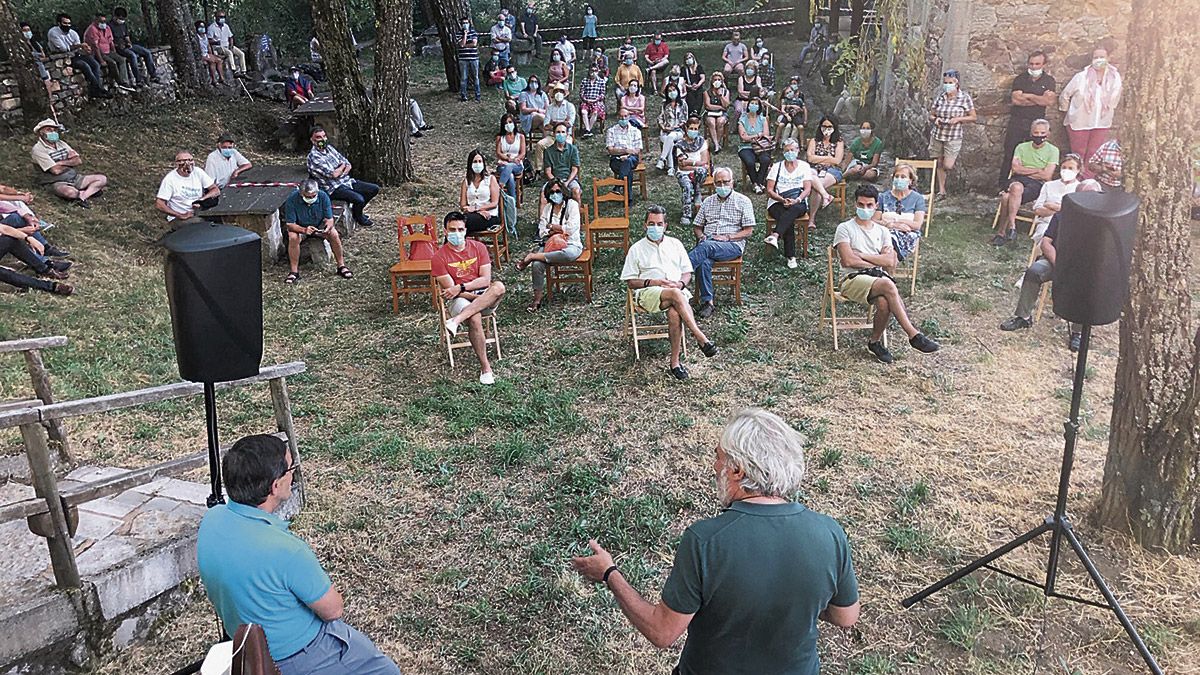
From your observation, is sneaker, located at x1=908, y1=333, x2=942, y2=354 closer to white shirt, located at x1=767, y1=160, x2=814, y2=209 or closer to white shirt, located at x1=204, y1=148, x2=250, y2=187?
white shirt, located at x1=767, y1=160, x2=814, y2=209

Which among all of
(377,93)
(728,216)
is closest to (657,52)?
(377,93)

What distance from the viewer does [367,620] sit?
164 inches

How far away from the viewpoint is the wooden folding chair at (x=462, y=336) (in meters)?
7.04

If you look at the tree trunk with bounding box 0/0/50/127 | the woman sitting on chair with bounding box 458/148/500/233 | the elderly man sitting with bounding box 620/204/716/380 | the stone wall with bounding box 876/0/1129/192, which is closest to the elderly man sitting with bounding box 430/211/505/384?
the elderly man sitting with bounding box 620/204/716/380

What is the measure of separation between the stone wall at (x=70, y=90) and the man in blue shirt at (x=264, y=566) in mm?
11999

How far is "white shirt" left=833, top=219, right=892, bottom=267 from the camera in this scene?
23.3 ft

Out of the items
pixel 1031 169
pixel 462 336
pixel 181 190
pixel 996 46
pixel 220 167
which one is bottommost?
pixel 462 336

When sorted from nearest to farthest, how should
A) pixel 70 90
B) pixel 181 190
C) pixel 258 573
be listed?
pixel 258 573 < pixel 181 190 < pixel 70 90

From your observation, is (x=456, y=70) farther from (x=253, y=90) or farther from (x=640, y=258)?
(x=640, y=258)

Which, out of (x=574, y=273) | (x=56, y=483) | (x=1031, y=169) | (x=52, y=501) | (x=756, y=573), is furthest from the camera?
(x=1031, y=169)

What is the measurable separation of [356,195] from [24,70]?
5.59 metres

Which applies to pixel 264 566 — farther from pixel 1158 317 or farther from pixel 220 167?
pixel 220 167

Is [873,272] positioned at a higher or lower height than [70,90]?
lower

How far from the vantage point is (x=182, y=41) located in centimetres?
1597
